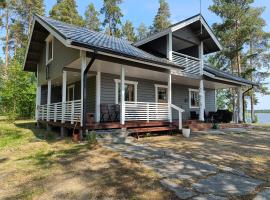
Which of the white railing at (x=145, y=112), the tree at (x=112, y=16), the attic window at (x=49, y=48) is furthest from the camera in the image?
the tree at (x=112, y=16)

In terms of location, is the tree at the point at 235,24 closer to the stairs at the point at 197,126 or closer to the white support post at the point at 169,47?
the stairs at the point at 197,126

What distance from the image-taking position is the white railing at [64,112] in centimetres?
844

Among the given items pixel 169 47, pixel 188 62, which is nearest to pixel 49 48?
pixel 169 47

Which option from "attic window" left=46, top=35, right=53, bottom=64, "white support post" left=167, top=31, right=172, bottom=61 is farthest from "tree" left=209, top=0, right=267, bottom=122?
"attic window" left=46, top=35, right=53, bottom=64

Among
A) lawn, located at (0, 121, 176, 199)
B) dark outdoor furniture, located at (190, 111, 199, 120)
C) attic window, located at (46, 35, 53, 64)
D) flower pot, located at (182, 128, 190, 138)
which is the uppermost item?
attic window, located at (46, 35, 53, 64)

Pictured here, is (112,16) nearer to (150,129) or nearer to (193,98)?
(193,98)

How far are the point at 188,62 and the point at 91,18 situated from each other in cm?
2531

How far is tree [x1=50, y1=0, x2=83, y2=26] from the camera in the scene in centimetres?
2880

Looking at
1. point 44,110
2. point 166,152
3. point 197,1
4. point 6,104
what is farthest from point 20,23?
point 166,152

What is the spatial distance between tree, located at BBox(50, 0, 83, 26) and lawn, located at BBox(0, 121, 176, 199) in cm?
2588

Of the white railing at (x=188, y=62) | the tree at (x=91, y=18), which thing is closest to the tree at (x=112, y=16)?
the tree at (x=91, y=18)

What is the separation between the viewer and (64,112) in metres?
9.52

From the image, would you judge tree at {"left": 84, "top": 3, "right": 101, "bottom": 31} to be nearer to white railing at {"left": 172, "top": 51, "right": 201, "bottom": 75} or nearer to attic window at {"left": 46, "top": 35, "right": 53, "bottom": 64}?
attic window at {"left": 46, "top": 35, "right": 53, "bottom": 64}

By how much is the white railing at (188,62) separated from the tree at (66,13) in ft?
68.5
